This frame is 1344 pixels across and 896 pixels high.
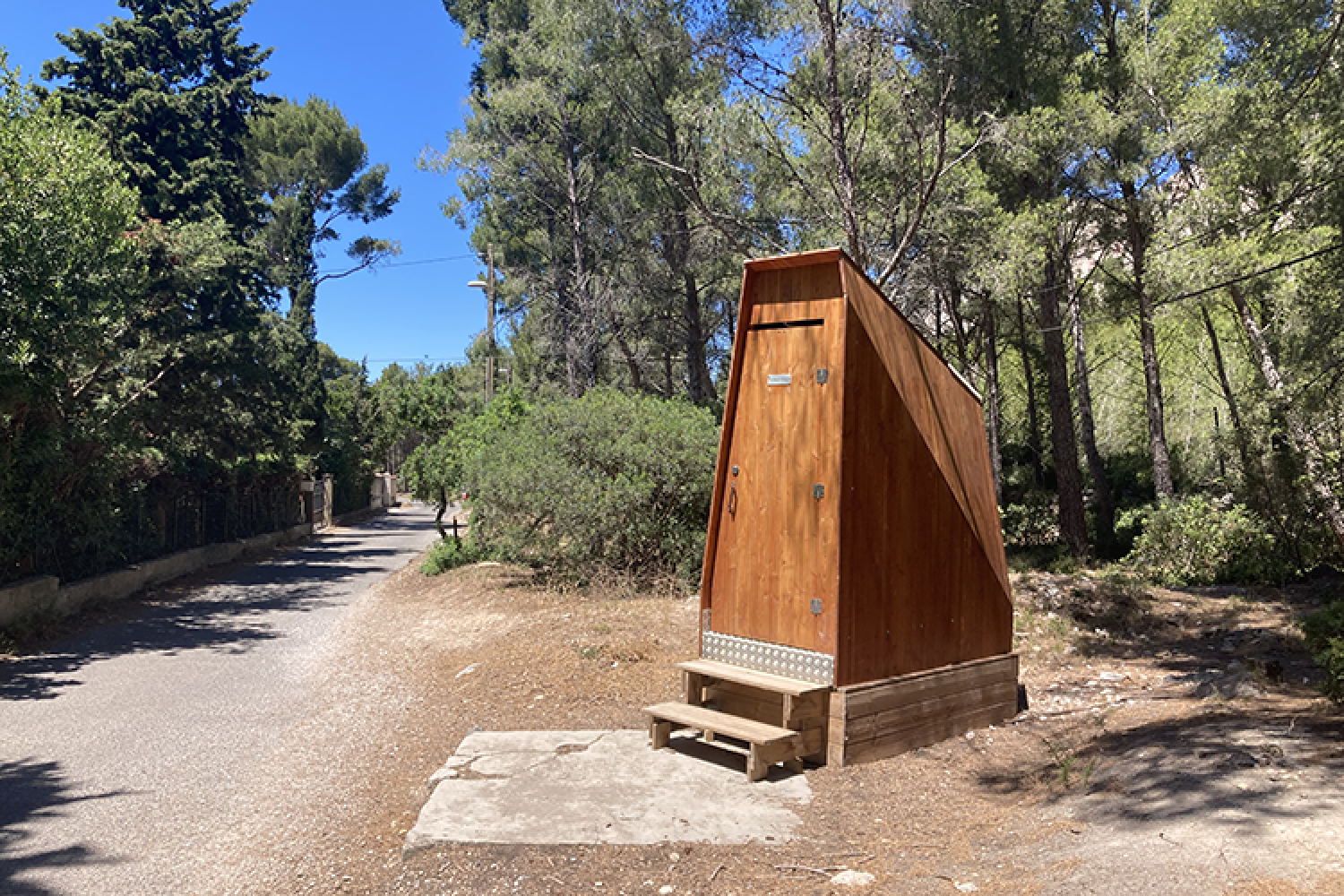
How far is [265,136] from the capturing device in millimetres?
34062

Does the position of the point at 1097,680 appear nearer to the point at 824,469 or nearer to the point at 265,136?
the point at 824,469

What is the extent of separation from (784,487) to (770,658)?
1021 mm

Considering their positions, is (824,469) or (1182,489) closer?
(824,469)

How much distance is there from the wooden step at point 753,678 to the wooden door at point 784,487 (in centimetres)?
22

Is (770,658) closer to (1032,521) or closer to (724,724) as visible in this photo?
(724,724)

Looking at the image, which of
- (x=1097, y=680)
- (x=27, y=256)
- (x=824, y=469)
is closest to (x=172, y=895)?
(x=824, y=469)

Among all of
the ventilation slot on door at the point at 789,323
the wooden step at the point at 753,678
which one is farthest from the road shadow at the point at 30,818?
the ventilation slot on door at the point at 789,323

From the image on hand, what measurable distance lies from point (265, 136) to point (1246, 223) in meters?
33.3

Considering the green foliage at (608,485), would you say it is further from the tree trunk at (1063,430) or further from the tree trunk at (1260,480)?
the tree trunk at (1260,480)

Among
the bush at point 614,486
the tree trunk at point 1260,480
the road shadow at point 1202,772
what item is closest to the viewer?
the road shadow at point 1202,772

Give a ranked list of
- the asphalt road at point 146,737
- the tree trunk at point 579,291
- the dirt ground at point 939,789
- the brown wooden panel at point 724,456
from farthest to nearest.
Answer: the tree trunk at point 579,291 < the brown wooden panel at point 724,456 < the asphalt road at point 146,737 < the dirt ground at point 939,789

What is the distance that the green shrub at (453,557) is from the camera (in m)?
15.1

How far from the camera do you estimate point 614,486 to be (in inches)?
439

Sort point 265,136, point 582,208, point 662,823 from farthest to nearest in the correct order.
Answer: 1. point 265,136
2. point 582,208
3. point 662,823
